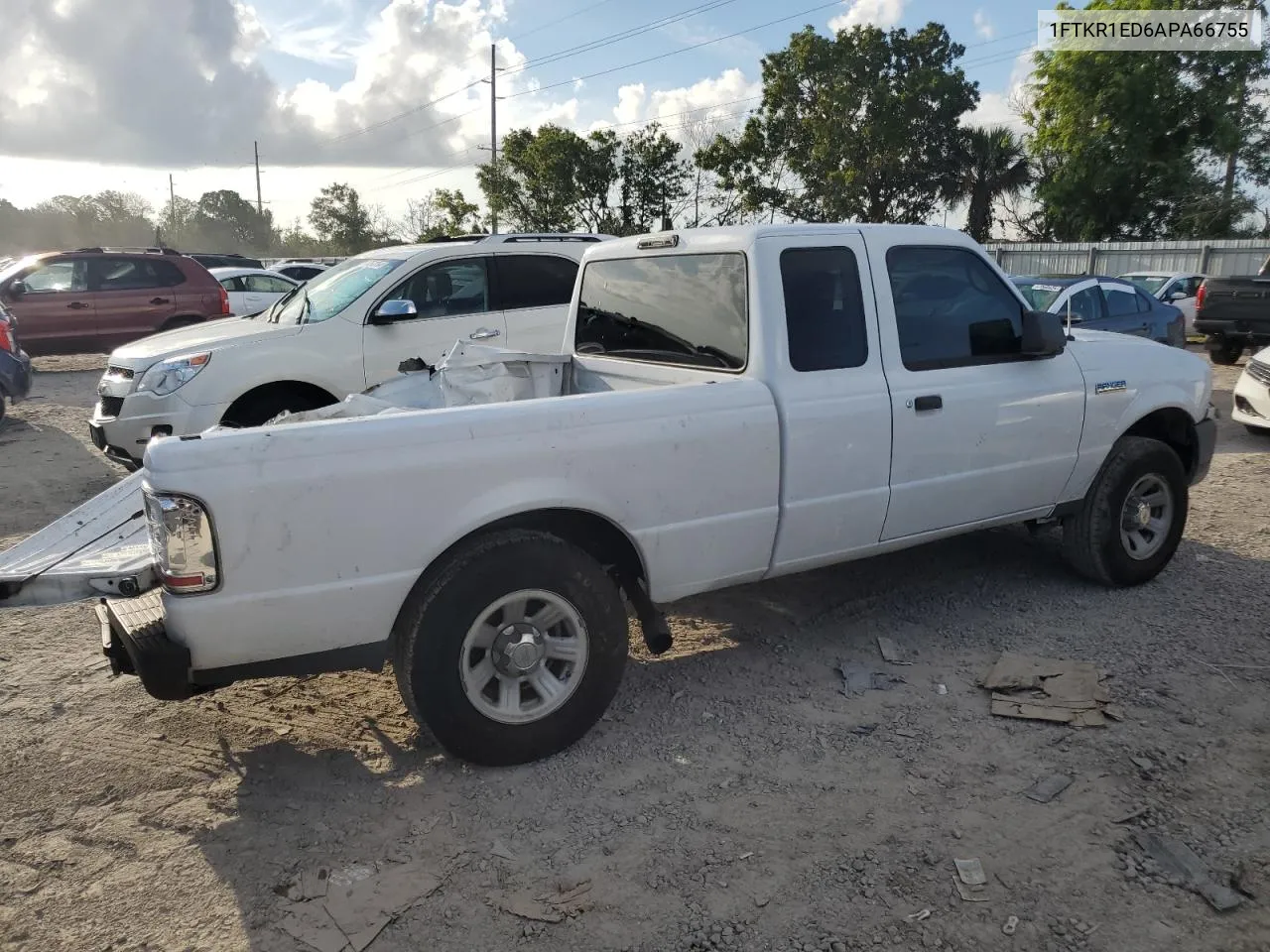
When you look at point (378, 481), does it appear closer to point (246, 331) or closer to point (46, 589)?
point (46, 589)

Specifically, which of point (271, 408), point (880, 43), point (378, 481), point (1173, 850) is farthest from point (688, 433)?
point (880, 43)

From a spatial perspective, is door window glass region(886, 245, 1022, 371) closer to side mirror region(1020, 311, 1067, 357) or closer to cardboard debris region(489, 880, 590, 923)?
side mirror region(1020, 311, 1067, 357)

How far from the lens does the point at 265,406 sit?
6758mm

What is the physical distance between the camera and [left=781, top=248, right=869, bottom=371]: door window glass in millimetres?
3838

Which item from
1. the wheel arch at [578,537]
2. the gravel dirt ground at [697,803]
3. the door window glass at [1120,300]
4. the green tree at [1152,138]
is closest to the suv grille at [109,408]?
the gravel dirt ground at [697,803]

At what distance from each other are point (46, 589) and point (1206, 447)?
18.7 feet

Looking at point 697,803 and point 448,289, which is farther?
point 448,289

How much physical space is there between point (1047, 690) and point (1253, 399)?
714cm

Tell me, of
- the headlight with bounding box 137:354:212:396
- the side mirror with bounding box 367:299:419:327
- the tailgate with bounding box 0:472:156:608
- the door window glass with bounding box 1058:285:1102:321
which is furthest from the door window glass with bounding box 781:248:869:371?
the door window glass with bounding box 1058:285:1102:321

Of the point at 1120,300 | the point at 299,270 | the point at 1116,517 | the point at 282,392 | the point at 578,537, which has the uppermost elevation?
the point at 299,270

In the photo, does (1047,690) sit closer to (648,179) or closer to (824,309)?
(824,309)

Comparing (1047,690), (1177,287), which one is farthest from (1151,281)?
(1047,690)

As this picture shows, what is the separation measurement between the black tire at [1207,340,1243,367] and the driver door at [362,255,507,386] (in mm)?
13345

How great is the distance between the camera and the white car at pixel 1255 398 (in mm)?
9180
